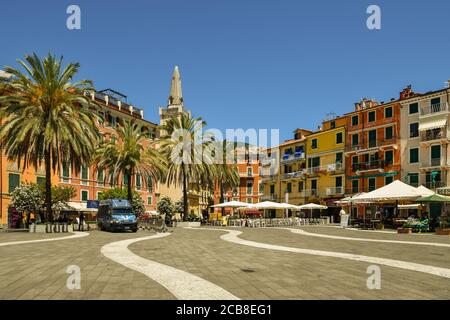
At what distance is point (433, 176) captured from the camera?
4853 cm

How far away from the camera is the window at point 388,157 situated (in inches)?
2138

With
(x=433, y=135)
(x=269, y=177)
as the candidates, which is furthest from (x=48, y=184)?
(x=269, y=177)

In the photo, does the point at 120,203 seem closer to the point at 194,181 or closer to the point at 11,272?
the point at 194,181

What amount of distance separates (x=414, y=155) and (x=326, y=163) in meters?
15.8

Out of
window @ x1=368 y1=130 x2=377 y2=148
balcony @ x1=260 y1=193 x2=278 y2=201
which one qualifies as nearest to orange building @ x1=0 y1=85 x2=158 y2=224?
balcony @ x1=260 y1=193 x2=278 y2=201

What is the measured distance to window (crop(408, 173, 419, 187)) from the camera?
50.7 meters

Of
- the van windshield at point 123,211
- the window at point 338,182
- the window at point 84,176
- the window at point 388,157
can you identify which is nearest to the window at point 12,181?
the window at point 84,176

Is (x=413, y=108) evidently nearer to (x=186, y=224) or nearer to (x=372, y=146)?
(x=372, y=146)

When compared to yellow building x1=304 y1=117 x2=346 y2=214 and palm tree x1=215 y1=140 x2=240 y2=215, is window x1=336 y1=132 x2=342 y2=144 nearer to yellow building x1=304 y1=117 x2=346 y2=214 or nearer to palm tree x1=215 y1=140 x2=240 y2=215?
yellow building x1=304 y1=117 x2=346 y2=214

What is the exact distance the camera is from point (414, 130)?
169 feet

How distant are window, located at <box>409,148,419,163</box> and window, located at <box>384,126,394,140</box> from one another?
11.2 ft

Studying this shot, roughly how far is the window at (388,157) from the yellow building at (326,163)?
8033 mm
